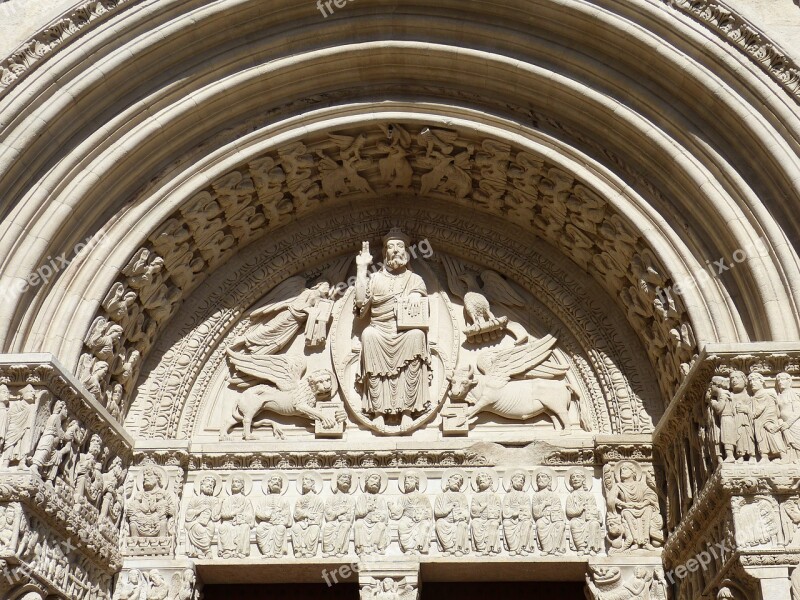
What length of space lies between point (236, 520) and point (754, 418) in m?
4.41

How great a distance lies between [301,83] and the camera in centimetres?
957

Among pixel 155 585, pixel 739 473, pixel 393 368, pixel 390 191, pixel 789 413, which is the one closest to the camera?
pixel 739 473

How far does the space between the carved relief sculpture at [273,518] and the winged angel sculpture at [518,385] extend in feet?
5.61

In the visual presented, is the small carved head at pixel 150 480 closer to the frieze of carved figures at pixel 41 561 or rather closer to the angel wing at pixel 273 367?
the frieze of carved figures at pixel 41 561

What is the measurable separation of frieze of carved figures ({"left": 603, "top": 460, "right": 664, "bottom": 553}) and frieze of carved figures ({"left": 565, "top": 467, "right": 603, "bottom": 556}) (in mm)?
110

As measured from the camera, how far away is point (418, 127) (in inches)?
384

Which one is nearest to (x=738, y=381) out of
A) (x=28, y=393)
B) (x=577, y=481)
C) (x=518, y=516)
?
(x=577, y=481)

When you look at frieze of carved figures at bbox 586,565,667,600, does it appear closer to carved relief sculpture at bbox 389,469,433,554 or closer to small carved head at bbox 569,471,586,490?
small carved head at bbox 569,471,586,490

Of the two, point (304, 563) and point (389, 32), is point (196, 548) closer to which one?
point (304, 563)

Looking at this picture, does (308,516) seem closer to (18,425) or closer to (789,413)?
(18,425)

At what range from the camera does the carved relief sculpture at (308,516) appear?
29.5 feet

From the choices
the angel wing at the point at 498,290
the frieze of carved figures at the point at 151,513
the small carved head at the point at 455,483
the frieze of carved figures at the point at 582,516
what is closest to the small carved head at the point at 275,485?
the frieze of carved figures at the point at 151,513

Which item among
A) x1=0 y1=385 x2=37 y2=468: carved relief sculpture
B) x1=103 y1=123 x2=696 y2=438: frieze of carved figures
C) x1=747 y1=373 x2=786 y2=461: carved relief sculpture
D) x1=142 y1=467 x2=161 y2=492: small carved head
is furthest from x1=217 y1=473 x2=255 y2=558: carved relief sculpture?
x1=747 y1=373 x2=786 y2=461: carved relief sculpture

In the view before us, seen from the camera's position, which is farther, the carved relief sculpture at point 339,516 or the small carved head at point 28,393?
→ the carved relief sculpture at point 339,516
